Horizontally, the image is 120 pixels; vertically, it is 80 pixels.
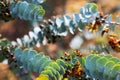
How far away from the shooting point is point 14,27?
9.04 feet

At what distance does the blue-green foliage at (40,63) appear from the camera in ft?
2.04

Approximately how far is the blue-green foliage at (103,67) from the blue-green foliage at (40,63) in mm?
51

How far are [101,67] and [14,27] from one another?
2.19 m

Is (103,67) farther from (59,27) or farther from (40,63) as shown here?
(59,27)

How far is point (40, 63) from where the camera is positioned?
70 cm

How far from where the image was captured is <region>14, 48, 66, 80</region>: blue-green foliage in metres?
0.62

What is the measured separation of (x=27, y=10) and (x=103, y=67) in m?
0.27

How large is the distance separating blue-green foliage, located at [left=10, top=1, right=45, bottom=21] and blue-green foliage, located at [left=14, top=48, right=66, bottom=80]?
0.28 ft

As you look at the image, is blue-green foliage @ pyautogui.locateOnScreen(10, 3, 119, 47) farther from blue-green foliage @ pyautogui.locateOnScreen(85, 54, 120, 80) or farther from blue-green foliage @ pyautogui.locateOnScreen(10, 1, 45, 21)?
blue-green foliage @ pyautogui.locateOnScreen(85, 54, 120, 80)

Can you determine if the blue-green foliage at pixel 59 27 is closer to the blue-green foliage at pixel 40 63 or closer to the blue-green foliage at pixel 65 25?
the blue-green foliage at pixel 65 25

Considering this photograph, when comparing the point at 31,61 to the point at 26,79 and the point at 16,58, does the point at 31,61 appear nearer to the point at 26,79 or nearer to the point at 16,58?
the point at 16,58

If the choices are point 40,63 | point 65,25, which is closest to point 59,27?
point 65,25

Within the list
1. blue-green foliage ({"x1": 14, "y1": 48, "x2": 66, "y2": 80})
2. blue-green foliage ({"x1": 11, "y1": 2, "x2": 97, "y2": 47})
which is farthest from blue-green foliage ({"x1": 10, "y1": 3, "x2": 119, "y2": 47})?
blue-green foliage ({"x1": 14, "y1": 48, "x2": 66, "y2": 80})

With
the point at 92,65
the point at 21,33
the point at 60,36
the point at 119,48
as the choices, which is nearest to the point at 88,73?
the point at 92,65
